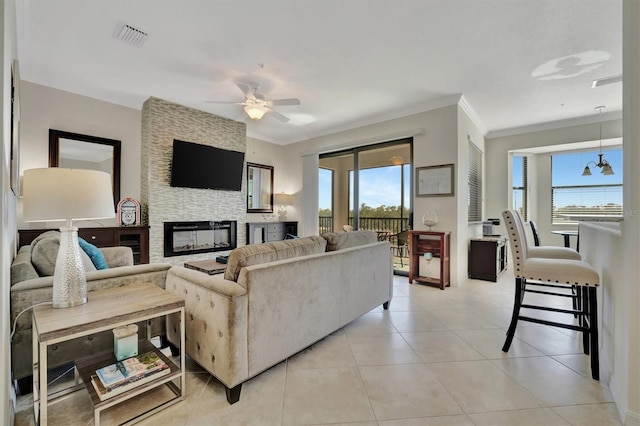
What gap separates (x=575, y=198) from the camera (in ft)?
17.2

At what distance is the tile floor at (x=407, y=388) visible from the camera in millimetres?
1403

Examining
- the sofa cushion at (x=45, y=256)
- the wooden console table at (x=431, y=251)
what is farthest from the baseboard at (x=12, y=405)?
the wooden console table at (x=431, y=251)

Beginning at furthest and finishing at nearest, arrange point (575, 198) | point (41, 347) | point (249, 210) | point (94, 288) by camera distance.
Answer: point (249, 210), point (575, 198), point (94, 288), point (41, 347)

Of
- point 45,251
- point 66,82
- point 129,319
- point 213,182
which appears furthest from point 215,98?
point 129,319

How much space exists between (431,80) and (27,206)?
384 cm

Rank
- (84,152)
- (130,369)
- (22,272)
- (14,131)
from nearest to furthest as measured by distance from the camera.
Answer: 1. (130,369)
2. (22,272)
3. (14,131)
4. (84,152)

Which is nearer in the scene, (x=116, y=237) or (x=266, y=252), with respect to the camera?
(x=266, y=252)

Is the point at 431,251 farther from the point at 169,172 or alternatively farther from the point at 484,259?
the point at 169,172

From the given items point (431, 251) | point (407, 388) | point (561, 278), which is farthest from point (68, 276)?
point (431, 251)

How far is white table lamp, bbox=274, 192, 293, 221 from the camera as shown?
6.12 m

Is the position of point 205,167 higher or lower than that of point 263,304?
higher

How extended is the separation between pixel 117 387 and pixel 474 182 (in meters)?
5.30

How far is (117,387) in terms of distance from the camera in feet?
4.43

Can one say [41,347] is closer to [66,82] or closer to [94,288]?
[94,288]
